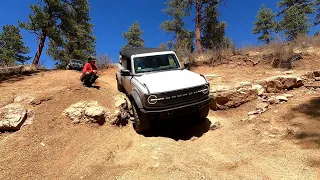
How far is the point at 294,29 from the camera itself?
84.6ft

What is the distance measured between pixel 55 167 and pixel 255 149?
4358mm

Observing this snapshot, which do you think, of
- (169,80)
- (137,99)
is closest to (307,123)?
(169,80)

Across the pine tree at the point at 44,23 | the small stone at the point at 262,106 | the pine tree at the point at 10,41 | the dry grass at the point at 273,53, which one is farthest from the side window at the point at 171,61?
the pine tree at the point at 10,41

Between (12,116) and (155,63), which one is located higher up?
(155,63)

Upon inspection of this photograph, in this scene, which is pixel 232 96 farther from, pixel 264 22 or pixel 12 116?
pixel 264 22

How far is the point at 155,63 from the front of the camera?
7.50 metres

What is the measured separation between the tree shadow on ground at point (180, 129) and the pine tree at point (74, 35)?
42.1 ft

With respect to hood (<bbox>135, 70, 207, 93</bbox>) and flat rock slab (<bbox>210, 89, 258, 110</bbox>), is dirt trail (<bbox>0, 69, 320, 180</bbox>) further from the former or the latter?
hood (<bbox>135, 70, 207, 93</bbox>)

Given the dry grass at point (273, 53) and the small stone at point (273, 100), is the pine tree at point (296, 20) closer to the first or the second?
the dry grass at point (273, 53)

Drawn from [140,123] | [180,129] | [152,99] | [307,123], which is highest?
[152,99]

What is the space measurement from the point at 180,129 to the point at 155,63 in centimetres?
213

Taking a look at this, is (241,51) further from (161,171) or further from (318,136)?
(161,171)

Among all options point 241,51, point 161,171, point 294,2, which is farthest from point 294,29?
point 161,171

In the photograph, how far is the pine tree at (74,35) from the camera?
1728cm
